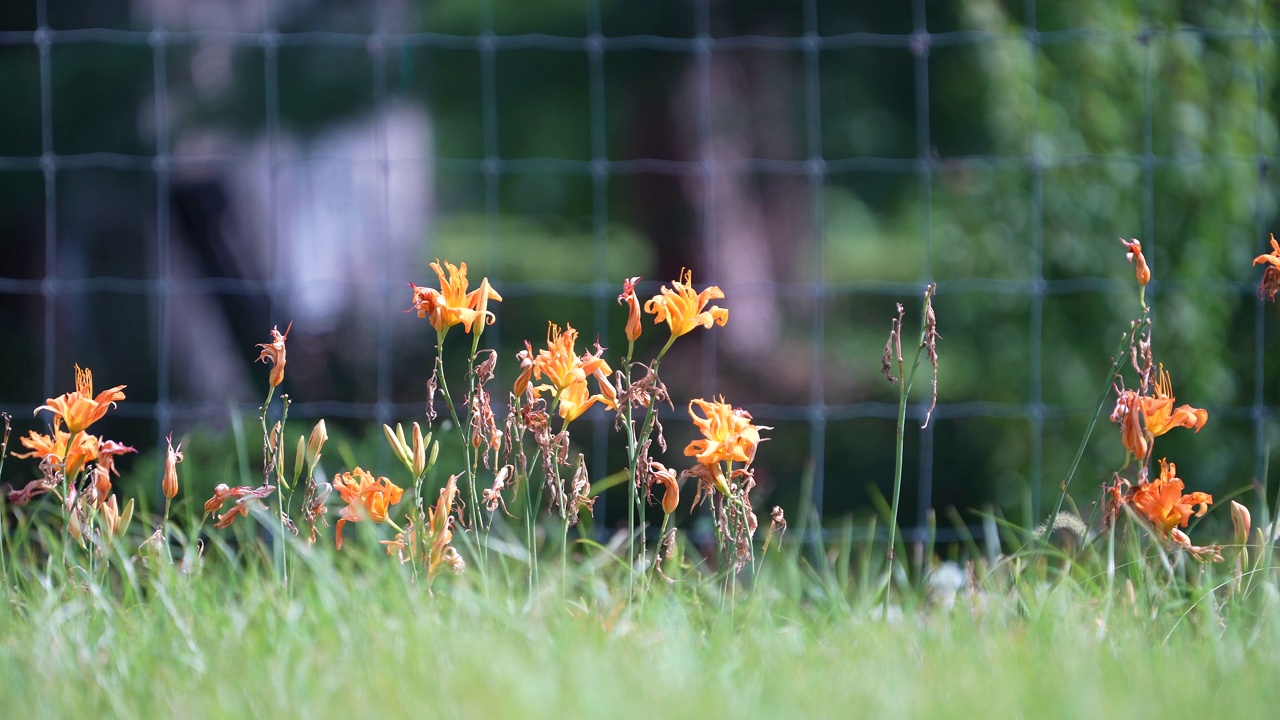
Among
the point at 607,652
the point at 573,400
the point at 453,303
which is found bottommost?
the point at 607,652

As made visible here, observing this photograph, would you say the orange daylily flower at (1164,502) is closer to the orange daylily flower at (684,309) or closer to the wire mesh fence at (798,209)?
the orange daylily flower at (684,309)

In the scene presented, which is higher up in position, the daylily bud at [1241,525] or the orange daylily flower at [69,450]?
the orange daylily flower at [69,450]

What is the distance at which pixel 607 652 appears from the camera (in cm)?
110

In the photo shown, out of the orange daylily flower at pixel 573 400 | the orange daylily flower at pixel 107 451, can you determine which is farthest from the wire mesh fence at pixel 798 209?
the orange daylily flower at pixel 573 400

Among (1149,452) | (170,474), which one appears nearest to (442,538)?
(170,474)

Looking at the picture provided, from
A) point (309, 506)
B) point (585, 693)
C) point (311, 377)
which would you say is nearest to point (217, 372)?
point (311, 377)

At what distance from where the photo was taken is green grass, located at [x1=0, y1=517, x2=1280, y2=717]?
98cm

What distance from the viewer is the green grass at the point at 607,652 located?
983 mm

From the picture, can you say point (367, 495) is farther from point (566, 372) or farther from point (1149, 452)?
point (1149, 452)

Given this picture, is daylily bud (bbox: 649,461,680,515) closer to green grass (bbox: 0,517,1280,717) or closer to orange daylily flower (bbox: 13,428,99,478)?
green grass (bbox: 0,517,1280,717)

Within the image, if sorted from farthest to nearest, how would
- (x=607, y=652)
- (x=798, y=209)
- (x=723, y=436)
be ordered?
(x=798, y=209)
(x=723, y=436)
(x=607, y=652)

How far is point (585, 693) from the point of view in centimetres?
96

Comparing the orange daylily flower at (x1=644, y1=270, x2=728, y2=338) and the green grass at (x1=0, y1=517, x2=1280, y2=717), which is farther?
the orange daylily flower at (x1=644, y1=270, x2=728, y2=338)

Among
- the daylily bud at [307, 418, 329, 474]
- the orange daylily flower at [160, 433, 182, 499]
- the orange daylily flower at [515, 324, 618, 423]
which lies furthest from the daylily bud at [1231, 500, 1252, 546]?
the orange daylily flower at [160, 433, 182, 499]
